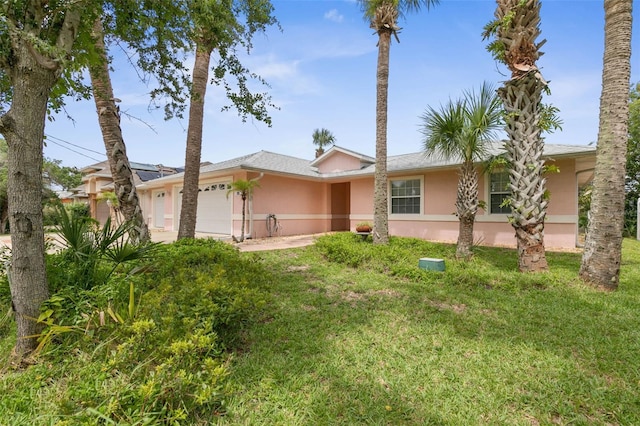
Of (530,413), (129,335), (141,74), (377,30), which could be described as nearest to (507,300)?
(530,413)

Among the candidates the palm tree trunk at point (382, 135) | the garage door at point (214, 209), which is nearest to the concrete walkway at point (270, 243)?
the garage door at point (214, 209)

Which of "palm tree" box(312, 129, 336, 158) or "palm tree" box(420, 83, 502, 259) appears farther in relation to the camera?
"palm tree" box(312, 129, 336, 158)

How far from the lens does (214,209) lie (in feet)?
48.7

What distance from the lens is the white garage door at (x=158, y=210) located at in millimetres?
19797

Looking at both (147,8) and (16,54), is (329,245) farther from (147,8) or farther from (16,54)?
(16,54)

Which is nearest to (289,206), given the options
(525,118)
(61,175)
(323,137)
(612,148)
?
(525,118)

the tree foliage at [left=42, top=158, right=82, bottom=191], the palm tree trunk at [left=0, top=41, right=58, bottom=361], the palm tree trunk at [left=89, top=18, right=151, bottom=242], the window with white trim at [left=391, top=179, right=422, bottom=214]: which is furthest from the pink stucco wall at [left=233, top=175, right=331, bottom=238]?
the tree foliage at [left=42, top=158, right=82, bottom=191]

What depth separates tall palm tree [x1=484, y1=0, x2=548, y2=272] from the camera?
19.2ft

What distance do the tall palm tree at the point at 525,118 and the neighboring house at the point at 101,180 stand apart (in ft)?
76.1

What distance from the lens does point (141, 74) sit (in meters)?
5.20

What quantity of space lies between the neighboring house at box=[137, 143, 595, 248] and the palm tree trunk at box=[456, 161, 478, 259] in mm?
2711

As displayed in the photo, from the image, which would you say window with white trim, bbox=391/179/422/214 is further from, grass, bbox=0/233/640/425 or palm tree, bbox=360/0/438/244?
grass, bbox=0/233/640/425

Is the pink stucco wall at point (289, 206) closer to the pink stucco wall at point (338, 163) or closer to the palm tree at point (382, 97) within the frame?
the pink stucco wall at point (338, 163)

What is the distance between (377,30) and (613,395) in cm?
969
